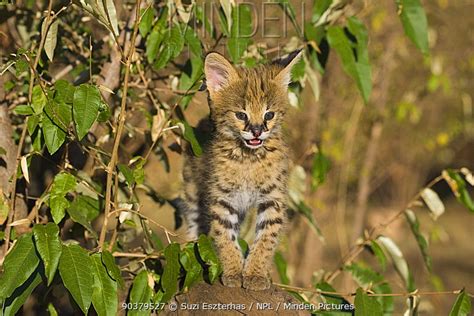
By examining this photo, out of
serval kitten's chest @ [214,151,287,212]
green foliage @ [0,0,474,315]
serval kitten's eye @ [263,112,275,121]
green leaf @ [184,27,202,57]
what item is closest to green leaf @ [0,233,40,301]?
green foliage @ [0,0,474,315]

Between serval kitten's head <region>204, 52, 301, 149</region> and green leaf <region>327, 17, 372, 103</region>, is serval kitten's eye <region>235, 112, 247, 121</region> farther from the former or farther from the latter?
green leaf <region>327, 17, 372, 103</region>

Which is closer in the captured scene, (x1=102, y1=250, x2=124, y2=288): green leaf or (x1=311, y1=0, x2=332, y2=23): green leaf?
(x1=102, y1=250, x2=124, y2=288): green leaf

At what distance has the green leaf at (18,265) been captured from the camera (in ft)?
11.0

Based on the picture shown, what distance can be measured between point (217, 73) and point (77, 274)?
1.60 metres

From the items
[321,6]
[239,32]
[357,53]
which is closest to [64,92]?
[239,32]

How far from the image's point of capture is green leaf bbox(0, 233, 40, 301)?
3340mm

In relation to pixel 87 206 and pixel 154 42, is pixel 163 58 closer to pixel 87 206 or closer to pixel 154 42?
pixel 154 42

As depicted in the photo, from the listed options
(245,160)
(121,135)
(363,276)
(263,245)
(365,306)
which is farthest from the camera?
(363,276)

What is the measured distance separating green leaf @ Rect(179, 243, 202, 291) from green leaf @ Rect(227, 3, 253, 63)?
1124 millimetres

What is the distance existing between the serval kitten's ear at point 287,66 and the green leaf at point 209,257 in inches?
46.9

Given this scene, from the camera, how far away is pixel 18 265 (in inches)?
134

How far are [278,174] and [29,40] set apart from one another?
1.78m

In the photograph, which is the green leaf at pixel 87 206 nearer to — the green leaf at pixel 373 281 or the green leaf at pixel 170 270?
the green leaf at pixel 170 270

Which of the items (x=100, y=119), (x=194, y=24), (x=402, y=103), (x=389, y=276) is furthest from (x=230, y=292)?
(x=389, y=276)
